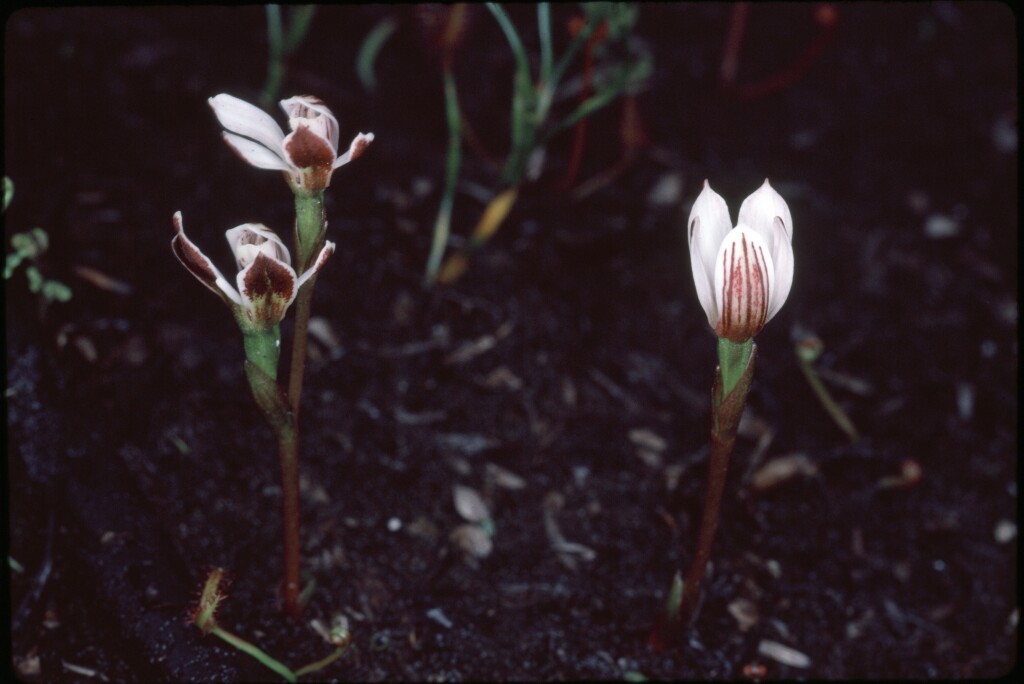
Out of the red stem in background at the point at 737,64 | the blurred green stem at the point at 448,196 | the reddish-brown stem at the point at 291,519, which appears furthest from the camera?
the red stem in background at the point at 737,64

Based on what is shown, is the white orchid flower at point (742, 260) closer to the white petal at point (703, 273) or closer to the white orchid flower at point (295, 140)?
the white petal at point (703, 273)

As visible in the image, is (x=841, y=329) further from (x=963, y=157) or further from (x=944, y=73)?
(x=944, y=73)

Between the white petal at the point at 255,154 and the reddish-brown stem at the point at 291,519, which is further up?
the white petal at the point at 255,154

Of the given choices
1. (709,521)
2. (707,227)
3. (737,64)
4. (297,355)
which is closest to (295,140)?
(297,355)

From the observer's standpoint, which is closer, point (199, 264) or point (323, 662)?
point (199, 264)

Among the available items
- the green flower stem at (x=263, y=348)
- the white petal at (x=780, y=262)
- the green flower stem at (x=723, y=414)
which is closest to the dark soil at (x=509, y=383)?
the green flower stem at (x=723, y=414)

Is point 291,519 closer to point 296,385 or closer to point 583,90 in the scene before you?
point 296,385

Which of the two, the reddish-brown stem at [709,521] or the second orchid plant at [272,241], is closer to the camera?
the second orchid plant at [272,241]

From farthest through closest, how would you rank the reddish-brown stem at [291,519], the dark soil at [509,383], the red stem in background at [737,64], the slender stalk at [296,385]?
the red stem in background at [737,64], the dark soil at [509,383], the reddish-brown stem at [291,519], the slender stalk at [296,385]
